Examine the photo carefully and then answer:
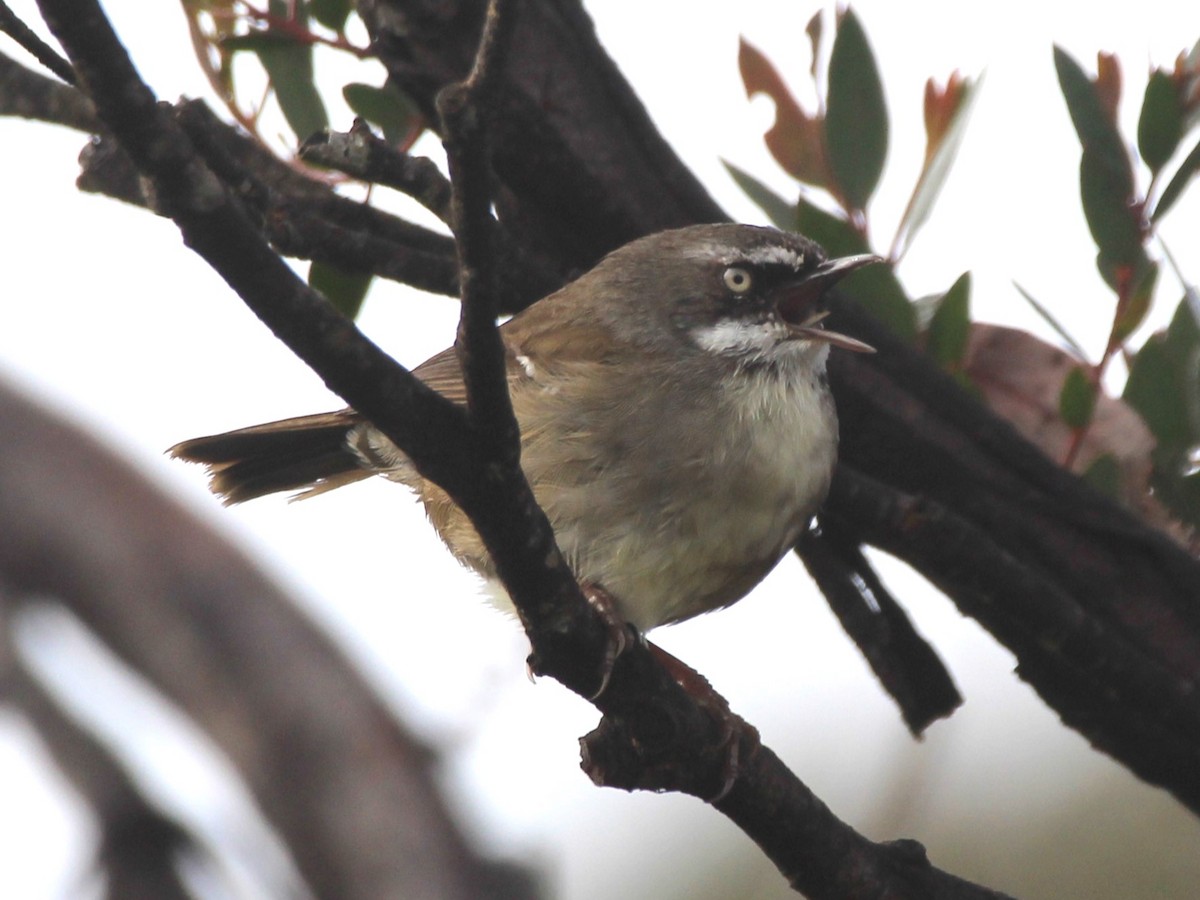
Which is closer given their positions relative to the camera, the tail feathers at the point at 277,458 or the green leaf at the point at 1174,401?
the green leaf at the point at 1174,401

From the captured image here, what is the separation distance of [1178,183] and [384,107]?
1896 millimetres

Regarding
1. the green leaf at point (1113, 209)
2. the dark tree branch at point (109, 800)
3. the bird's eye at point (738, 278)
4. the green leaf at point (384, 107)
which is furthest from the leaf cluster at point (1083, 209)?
the dark tree branch at point (109, 800)

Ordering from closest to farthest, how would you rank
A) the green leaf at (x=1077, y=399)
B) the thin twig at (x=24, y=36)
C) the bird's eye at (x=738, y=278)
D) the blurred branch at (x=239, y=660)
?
the thin twig at (x=24, y=36) < the green leaf at (x=1077, y=399) < the bird's eye at (x=738, y=278) < the blurred branch at (x=239, y=660)

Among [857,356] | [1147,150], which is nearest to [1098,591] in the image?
[857,356]

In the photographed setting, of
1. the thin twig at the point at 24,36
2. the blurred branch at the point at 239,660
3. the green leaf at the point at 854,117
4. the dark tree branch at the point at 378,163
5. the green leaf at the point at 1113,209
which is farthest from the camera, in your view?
the blurred branch at the point at 239,660

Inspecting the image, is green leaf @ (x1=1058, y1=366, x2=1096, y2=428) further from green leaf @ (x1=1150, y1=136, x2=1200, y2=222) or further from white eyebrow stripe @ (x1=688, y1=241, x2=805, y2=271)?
white eyebrow stripe @ (x1=688, y1=241, x2=805, y2=271)

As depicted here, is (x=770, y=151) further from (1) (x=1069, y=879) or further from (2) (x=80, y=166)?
(1) (x=1069, y=879)

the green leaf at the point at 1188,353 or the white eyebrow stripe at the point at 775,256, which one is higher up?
the white eyebrow stripe at the point at 775,256

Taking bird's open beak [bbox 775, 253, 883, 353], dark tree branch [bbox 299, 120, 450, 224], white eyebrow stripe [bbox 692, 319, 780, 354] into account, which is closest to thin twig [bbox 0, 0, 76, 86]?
dark tree branch [bbox 299, 120, 450, 224]

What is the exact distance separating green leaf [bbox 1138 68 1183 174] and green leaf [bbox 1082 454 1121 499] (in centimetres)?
70

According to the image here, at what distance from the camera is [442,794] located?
4531mm

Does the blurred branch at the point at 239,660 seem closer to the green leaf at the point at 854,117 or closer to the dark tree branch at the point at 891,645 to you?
the dark tree branch at the point at 891,645

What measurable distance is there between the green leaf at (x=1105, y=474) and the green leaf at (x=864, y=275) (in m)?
0.55

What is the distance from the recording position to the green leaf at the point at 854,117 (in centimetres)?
362
